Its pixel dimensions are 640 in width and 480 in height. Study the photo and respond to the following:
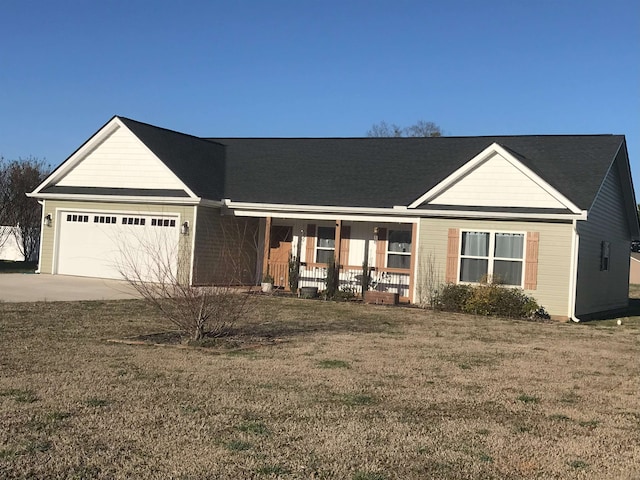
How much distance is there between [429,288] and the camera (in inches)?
720

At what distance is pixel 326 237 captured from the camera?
70.5 feet

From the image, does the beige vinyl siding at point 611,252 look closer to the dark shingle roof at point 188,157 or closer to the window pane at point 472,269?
the window pane at point 472,269

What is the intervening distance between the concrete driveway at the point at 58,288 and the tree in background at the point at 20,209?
11.5 meters

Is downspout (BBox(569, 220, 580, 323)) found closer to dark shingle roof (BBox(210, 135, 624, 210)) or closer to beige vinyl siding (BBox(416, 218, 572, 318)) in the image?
beige vinyl siding (BBox(416, 218, 572, 318))

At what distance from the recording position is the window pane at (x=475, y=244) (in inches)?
696

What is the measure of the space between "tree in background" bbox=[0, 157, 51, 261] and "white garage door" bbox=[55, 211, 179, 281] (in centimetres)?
1077

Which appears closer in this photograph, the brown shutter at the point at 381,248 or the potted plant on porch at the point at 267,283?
the potted plant on porch at the point at 267,283

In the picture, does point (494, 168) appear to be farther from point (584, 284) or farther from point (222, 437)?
point (222, 437)

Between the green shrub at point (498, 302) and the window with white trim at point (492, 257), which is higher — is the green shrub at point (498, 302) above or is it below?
below

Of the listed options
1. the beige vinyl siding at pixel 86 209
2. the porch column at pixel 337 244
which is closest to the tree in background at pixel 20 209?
the beige vinyl siding at pixel 86 209

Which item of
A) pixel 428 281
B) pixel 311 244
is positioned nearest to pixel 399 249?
pixel 428 281

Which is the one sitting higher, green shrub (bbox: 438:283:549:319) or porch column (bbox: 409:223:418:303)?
porch column (bbox: 409:223:418:303)

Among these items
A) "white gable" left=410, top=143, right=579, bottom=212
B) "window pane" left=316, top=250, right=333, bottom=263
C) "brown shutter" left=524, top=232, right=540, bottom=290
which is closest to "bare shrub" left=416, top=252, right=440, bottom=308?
"white gable" left=410, top=143, right=579, bottom=212

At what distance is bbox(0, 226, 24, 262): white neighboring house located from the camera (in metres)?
32.2
